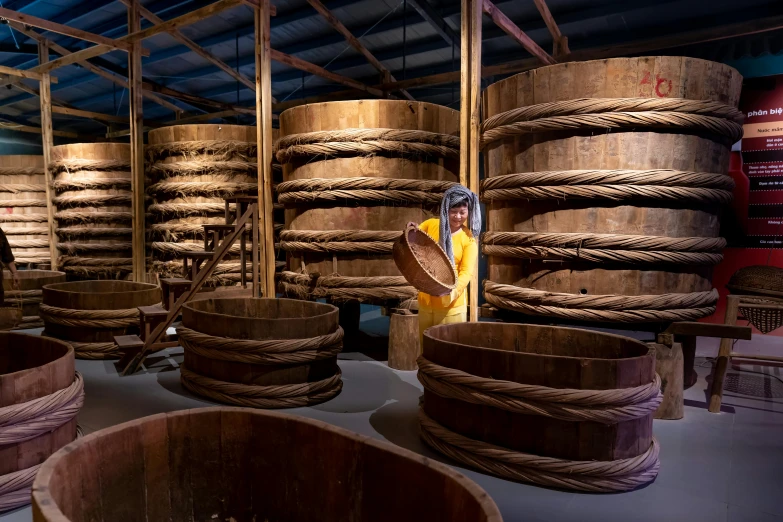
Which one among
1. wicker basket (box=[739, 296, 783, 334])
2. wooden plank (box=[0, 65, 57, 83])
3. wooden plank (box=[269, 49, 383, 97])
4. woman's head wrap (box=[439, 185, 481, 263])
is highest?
wooden plank (box=[0, 65, 57, 83])

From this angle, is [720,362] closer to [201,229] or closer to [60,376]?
[60,376]

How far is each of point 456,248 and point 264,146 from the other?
2821 millimetres

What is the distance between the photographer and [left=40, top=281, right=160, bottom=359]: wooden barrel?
487cm

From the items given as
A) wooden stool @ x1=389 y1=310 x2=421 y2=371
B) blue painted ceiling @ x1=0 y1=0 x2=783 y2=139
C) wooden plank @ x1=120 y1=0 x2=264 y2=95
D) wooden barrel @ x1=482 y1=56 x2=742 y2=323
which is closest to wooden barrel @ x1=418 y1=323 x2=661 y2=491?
wooden barrel @ x1=482 y1=56 x2=742 y2=323

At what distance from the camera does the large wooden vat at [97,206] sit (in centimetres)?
776

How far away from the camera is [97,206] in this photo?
7.80 m

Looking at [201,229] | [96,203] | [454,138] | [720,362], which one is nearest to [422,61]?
[454,138]

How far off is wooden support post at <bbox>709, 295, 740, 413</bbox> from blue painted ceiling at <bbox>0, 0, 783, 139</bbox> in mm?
3375

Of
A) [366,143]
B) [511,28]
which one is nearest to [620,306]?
[366,143]

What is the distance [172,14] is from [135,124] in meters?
2.51

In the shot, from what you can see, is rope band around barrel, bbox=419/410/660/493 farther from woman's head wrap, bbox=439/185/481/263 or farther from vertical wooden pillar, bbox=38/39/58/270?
vertical wooden pillar, bbox=38/39/58/270

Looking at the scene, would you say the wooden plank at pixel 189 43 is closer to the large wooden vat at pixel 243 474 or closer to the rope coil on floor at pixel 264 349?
the rope coil on floor at pixel 264 349

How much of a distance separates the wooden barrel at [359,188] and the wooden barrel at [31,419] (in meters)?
2.62

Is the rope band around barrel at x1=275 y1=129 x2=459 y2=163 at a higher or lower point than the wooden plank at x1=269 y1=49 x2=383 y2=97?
lower
